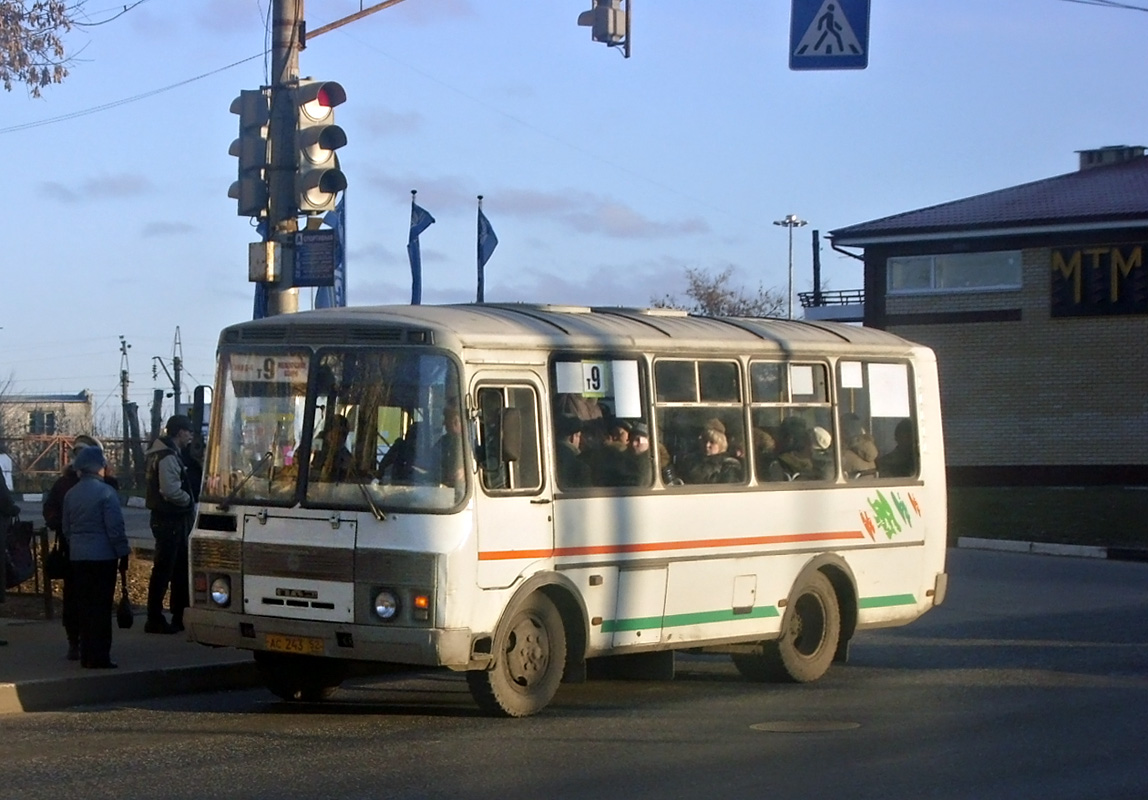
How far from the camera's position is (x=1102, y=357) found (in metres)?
35.4

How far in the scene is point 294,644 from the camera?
10.0 m

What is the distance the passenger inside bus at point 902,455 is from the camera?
1336 cm

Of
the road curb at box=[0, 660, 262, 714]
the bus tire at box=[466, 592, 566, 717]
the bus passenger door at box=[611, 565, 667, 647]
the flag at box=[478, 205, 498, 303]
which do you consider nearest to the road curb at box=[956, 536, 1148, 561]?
the flag at box=[478, 205, 498, 303]

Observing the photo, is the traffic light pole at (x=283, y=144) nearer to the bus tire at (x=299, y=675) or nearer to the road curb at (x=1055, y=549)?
the bus tire at (x=299, y=675)

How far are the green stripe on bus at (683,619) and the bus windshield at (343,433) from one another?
177 cm

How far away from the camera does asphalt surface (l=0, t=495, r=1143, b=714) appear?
10.8 m

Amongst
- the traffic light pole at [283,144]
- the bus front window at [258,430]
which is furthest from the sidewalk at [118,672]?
the traffic light pole at [283,144]

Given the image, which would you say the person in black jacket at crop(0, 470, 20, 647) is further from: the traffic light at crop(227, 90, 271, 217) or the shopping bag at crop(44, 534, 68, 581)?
the traffic light at crop(227, 90, 271, 217)

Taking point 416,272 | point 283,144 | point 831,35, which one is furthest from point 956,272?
point 283,144

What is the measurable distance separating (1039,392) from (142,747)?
2980cm

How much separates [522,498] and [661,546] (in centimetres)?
141

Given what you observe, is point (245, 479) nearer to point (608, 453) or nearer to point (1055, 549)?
point (608, 453)

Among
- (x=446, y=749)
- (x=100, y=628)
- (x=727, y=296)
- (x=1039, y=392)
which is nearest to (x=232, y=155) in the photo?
(x=100, y=628)

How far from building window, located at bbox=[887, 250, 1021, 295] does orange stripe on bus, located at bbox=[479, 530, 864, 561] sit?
24.9m
